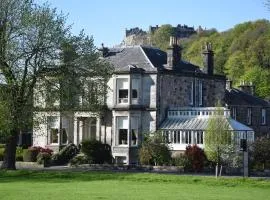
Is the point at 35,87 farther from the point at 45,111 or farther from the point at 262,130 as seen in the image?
the point at 262,130

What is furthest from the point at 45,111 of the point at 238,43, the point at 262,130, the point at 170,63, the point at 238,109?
the point at 238,43

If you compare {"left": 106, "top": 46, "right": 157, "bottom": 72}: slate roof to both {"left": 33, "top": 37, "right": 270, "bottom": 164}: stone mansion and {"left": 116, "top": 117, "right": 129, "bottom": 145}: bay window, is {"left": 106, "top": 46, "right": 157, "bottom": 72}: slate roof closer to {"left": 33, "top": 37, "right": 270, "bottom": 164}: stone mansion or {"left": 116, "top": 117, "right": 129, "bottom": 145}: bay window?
{"left": 33, "top": 37, "right": 270, "bottom": 164}: stone mansion

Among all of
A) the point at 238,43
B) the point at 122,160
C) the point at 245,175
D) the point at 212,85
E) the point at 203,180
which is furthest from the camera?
the point at 238,43

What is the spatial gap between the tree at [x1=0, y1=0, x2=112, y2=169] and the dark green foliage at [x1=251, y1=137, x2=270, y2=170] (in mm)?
12646

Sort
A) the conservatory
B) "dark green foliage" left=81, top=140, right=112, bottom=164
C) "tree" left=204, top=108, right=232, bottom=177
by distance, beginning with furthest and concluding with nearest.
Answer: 1. "dark green foliage" left=81, top=140, right=112, bottom=164
2. the conservatory
3. "tree" left=204, top=108, right=232, bottom=177

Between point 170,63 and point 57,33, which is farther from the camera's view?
point 170,63

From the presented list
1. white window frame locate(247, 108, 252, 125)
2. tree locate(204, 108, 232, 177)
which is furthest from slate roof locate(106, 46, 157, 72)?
white window frame locate(247, 108, 252, 125)

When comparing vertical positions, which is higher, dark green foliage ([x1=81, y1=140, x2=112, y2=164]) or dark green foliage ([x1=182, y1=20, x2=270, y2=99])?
dark green foliage ([x1=182, y1=20, x2=270, y2=99])

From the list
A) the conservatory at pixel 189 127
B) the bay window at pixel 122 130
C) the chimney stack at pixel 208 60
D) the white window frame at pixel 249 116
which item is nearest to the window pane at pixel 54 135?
the bay window at pixel 122 130

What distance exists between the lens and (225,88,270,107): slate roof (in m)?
62.5

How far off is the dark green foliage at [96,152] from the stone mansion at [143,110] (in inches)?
34.5

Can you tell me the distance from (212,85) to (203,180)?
2341cm

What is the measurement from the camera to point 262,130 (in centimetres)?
6700

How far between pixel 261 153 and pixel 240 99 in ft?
75.5
